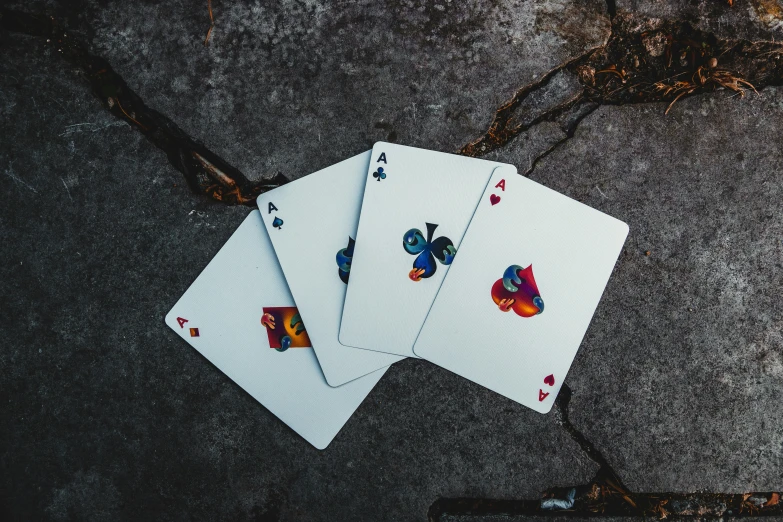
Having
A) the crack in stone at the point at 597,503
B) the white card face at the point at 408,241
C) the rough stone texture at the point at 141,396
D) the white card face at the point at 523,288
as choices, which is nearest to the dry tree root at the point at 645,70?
the white card face at the point at 408,241

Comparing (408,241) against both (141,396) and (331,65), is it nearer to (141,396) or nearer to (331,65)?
(331,65)

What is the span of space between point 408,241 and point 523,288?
0.43m

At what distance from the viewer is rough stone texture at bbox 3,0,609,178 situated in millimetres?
1845

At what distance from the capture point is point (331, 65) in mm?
1863

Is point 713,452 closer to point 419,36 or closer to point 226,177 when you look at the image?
point 419,36

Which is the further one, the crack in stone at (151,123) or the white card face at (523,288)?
the crack in stone at (151,123)

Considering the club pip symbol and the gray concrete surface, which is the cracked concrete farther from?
the club pip symbol

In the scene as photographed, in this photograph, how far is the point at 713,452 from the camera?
5.93 ft

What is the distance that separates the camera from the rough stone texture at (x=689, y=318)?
181cm

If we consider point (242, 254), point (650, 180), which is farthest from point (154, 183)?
→ point (650, 180)

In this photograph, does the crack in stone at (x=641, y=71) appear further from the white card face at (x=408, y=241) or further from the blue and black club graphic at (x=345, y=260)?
the blue and black club graphic at (x=345, y=260)

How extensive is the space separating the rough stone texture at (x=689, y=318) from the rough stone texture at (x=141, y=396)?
253mm

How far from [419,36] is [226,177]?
0.89m

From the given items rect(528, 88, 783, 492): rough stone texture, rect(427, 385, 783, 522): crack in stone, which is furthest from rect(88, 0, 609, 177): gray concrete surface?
rect(427, 385, 783, 522): crack in stone
